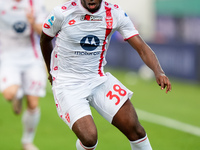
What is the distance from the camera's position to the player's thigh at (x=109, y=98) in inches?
253

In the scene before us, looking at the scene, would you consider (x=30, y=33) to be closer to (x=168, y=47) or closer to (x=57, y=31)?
(x=57, y=31)

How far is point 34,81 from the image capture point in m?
8.77

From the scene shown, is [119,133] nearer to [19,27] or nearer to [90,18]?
Result: [19,27]

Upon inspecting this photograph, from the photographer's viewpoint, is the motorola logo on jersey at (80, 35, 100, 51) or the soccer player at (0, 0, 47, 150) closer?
the motorola logo on jersey at (80, 35, 100, 51)

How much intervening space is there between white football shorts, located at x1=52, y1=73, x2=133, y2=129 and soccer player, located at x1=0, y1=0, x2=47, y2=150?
211 centimetres

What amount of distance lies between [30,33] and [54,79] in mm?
2377

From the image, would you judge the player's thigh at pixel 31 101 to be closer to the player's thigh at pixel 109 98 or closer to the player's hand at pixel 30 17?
the player's hand at pixel 30 17

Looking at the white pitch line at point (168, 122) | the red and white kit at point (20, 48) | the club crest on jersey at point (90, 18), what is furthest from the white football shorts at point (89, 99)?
the white pitch line at point (168, 122)

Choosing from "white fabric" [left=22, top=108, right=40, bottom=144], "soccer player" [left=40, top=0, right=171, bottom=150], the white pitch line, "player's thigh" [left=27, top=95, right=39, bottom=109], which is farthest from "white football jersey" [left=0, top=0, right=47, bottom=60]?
the white pitch line

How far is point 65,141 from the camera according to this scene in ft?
30.6

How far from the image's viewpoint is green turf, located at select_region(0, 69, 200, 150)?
29.8ft

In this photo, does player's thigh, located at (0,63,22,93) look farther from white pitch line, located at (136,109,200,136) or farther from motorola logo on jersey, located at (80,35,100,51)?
white pitch line, located at (136,109,200,136)

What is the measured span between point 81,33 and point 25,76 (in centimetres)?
286

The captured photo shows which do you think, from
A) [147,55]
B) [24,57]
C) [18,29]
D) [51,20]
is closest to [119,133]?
[24,57]
